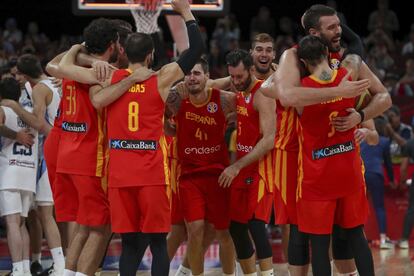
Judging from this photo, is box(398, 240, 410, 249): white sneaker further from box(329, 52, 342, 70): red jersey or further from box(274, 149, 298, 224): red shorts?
box(329, 52, 342, 70): red jersey

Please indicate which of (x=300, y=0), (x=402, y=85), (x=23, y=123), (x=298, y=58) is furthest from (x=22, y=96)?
(x=300, y=0)

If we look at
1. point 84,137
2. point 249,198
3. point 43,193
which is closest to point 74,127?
point 84,137

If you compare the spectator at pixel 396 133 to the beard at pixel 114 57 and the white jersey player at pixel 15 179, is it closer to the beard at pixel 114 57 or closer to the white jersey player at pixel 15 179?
the white jersey player at pixel 15 179

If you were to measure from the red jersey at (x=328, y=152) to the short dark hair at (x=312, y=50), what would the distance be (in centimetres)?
14

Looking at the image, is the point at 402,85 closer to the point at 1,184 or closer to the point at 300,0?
the point at 300,0

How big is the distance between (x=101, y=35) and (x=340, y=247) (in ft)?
8.30

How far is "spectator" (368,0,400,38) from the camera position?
20.9m

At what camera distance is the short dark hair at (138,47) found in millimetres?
6762

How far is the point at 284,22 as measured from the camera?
→ 21.4 meters

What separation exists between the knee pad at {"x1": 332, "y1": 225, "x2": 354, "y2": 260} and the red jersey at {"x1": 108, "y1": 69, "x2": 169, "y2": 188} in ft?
4.44

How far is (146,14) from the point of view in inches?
430

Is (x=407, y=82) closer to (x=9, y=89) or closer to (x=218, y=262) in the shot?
(x=218, y=262)

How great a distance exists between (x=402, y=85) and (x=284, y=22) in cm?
446

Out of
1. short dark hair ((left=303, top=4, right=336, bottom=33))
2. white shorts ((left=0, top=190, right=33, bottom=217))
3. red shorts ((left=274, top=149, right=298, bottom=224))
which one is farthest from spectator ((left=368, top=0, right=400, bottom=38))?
short dark hair ((left=303, top=4, right=336, bottom=33))
